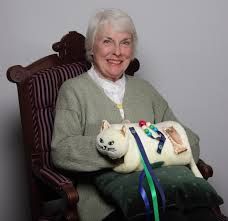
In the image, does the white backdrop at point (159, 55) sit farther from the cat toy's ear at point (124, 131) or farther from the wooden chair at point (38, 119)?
the cat toy's ear at point (124, 131)

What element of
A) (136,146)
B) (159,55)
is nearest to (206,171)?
(136,146)

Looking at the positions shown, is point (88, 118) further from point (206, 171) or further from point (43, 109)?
point (206, 171)

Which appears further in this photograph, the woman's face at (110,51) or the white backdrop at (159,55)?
the white backdrop at (159,55)

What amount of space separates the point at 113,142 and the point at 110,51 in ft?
1.66

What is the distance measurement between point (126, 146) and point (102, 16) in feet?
2.02

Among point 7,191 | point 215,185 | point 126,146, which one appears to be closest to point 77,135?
point 126,146

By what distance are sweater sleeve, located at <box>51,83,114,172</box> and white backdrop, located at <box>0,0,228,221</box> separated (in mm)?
484

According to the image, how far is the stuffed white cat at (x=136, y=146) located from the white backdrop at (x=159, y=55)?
758 mm

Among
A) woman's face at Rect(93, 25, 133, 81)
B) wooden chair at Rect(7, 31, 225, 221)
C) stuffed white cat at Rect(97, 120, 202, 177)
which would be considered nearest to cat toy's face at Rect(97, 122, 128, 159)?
stuffed white cat at Rect(97, 120, 202, 177)

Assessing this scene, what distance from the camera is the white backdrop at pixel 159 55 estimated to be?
7.20 feet

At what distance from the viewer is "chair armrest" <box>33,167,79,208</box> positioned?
5.04 feet

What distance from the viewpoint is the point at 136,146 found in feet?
5.25

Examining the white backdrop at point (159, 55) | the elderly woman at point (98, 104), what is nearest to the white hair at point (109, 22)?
the elderly woman at point (98, 104)

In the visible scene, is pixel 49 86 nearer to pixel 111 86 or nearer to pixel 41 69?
pixel 41 69
